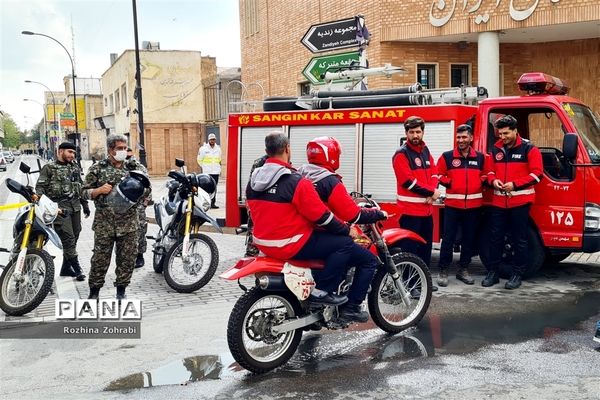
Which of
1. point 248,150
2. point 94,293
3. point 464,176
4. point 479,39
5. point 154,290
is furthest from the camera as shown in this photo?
point 479,39

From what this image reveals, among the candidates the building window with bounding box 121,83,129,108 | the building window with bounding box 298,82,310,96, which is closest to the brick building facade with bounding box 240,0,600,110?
the building window with bounding box 298,82,310,96

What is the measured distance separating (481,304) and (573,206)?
164cm

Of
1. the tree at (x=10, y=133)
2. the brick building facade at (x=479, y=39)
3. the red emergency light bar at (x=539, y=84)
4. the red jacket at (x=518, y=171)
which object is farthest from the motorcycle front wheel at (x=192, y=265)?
the tree at (x=10, y=133)

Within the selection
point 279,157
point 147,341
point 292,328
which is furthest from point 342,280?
point 147,341

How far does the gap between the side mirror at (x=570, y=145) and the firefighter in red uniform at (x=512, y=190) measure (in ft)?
1.04

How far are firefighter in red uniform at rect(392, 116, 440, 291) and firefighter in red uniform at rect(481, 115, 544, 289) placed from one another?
787 millimetres

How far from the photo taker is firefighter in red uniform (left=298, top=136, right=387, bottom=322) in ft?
17.1

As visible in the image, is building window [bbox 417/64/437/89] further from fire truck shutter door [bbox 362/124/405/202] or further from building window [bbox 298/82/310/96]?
fire truck shutter door [bbox 362/124/405/202]

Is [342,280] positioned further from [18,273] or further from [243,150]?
[243,150]

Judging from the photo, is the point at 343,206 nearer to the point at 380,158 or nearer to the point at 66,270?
the point at 380,158

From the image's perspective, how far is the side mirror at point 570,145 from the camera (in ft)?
23.4

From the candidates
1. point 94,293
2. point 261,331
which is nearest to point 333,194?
point 261,331

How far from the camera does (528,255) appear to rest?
7859mm

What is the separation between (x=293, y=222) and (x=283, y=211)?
0.38 ft
